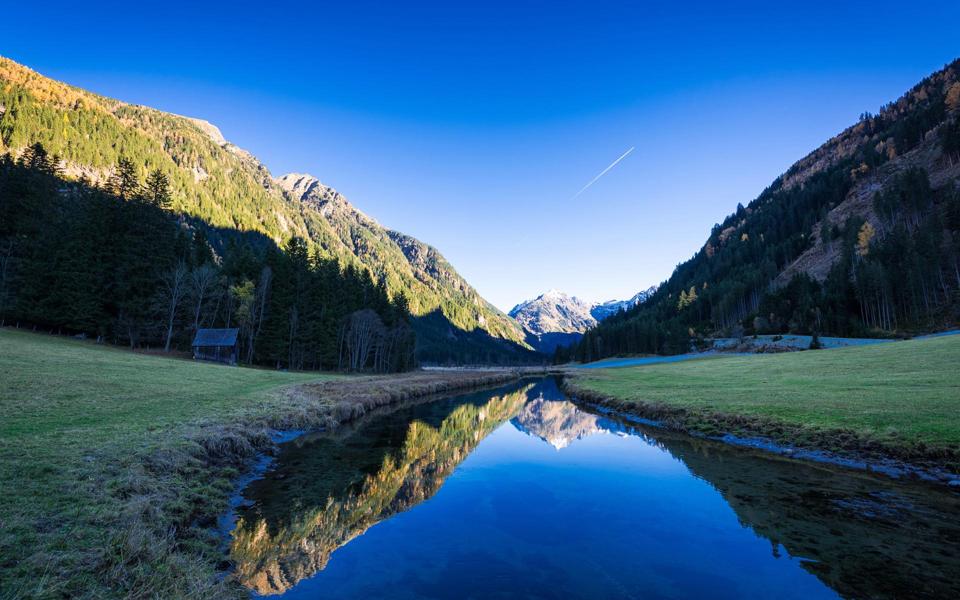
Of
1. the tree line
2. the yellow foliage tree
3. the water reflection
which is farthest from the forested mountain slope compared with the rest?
the tree line

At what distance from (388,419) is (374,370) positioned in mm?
61814

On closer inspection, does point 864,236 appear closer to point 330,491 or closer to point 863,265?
point 863,265

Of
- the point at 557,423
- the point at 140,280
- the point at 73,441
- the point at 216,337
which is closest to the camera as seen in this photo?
the point at 73,441

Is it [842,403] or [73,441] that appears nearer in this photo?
[73,441]

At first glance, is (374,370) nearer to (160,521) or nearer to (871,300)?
(160,521)

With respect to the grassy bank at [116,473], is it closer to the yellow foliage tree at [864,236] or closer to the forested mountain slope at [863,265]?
the forested mountain slope at [863,265]

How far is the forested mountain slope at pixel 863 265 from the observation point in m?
86.9

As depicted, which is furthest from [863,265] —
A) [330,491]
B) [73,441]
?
[73,441]

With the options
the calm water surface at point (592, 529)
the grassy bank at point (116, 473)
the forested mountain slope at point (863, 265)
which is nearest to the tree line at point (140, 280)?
the grassy bank at point (116, 473)

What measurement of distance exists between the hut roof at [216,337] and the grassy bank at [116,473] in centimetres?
3098

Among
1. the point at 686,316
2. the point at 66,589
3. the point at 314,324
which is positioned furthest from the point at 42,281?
the point at 686,316

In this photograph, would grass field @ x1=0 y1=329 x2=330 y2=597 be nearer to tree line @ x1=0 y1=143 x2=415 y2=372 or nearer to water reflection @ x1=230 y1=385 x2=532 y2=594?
water reflection @ x1=230 y1=385 x2=532 y2=594

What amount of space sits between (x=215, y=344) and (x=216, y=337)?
1.11 metres

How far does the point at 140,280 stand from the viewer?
193 feet
